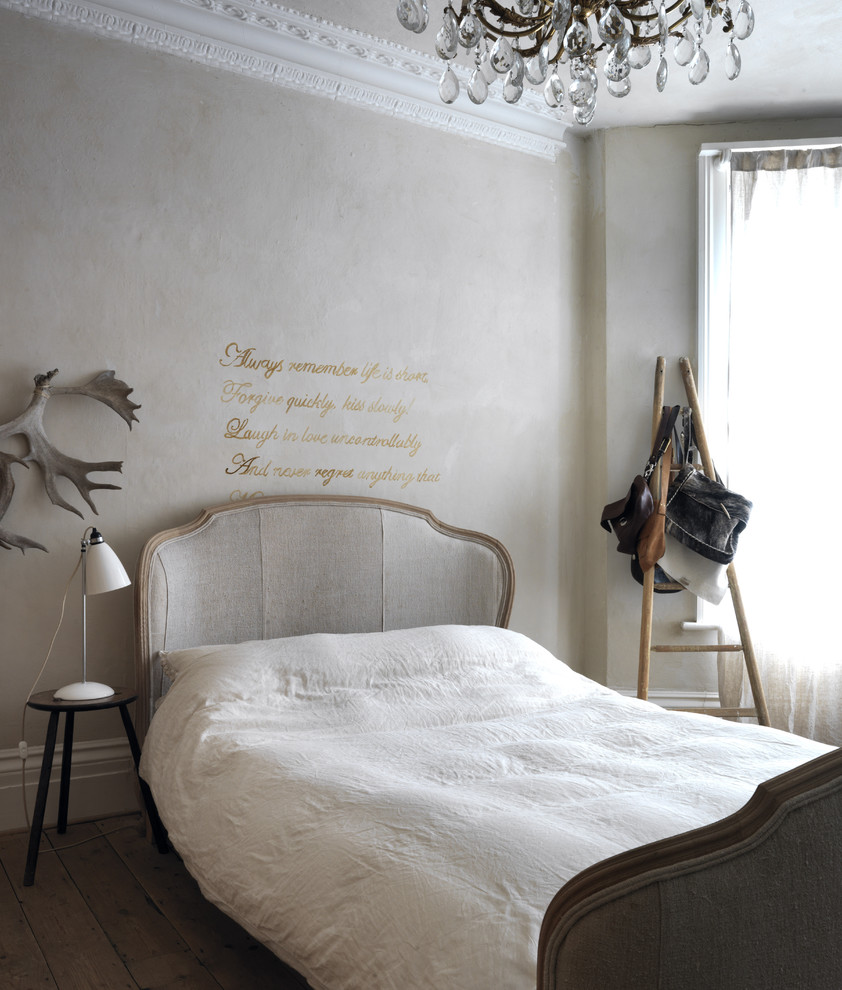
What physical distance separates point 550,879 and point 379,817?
0.39m

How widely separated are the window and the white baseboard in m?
2.43

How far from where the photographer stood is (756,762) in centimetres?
206

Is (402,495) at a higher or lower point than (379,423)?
lower

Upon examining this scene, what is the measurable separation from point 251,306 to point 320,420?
0.48 metres

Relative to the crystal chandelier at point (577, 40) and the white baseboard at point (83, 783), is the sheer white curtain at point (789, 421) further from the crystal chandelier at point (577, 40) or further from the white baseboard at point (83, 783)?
the white baseboard at point (83, 783)

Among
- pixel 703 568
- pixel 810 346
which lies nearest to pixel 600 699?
pixel 703 568

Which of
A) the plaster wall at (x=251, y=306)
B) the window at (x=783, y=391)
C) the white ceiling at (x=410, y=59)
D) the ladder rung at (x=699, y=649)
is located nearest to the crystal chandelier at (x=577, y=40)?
the white ceiling at (x=410, y=59)

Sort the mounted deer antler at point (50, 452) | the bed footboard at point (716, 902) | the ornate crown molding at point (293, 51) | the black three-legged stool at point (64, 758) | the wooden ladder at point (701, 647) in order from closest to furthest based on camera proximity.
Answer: the bed footboard at point (716, 902) < the black three-legged stool at point (64, 758) < the mounted deer antler at point (50, 452) < the ornate crown molding at point (293, 51) < the wooden ladder at point (701, 647)

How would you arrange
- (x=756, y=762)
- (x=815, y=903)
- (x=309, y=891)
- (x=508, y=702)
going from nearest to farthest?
1. (x=815, y=903)
2. (x=309, y=891)
3. (x=756, y=762)
4. (x=508, y=702)

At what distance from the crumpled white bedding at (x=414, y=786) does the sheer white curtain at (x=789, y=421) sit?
121 cm

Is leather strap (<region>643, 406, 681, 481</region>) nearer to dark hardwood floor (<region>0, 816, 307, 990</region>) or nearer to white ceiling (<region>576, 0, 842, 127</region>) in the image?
white ceiling (<region>576, 0, 842, 127</region>)

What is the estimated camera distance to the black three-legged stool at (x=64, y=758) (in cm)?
242

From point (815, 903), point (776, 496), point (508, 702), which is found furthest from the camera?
point (776, 496)

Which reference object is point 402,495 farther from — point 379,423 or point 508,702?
point 508,702
